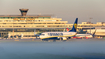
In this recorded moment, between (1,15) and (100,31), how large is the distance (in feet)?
255

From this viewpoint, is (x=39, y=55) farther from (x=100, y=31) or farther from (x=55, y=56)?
(x=100, y=31)

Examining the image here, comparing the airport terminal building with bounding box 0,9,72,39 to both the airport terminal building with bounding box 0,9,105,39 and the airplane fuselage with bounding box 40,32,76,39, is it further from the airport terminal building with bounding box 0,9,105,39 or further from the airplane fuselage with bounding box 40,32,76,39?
the airplane fuselage with bounding box 40,32,76,39

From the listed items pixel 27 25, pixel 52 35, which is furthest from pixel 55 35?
pixel 27 25

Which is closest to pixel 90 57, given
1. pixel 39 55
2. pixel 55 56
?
pixel 55 56

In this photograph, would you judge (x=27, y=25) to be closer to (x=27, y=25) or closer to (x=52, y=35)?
(x=27, y=25)

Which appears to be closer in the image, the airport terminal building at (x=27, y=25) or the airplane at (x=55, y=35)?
the airplane at (x=55, y=35)

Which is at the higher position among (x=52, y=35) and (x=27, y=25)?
(x=27, y=25)

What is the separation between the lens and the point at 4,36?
17012cm

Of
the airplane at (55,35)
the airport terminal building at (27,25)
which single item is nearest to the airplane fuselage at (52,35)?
the airplane at (55,35)

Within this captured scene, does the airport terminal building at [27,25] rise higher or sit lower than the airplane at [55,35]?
higher

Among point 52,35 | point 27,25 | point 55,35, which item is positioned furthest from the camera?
point 27,25

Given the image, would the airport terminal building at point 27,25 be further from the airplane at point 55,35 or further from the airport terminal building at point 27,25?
the airplane at point 55,35

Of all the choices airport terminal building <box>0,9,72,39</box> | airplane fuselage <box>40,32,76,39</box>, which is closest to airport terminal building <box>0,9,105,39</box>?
airport terminal building <box>0,9,72,39</box>

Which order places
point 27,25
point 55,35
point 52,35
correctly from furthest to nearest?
point 27,25, point 55,35, point 52,35
